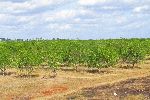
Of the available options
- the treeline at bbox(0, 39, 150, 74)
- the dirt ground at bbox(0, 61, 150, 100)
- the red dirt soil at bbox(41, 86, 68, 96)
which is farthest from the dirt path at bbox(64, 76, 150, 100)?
the treeline at bbox(0, 39, 150, 74)

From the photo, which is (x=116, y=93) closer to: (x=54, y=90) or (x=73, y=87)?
(x=54, y=90)

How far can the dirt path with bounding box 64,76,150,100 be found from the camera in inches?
1108

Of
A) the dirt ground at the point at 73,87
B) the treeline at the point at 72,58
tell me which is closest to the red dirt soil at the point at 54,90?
the dirt ground at the point at 73,87

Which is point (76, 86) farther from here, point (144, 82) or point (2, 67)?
point (2, 67)

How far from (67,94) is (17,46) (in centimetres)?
3731

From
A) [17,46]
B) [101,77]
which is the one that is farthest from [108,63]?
[17,46]

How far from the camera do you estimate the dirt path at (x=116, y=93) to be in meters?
28.1

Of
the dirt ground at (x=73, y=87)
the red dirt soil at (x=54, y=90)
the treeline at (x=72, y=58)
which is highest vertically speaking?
the treeline at (x=72, y=58)

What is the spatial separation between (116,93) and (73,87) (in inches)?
278

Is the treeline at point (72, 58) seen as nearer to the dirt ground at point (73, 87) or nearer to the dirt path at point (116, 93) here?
the dirt ground at point (73, 87)

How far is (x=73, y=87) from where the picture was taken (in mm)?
36438

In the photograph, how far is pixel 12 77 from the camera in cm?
4241

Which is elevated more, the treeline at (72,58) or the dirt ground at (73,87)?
the treeline at (72,58)

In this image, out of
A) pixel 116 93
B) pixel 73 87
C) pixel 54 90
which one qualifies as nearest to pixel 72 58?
pixel 73 87
